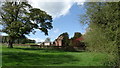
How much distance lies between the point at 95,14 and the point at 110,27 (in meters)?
0.59

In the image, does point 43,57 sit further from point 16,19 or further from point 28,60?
point 16,19

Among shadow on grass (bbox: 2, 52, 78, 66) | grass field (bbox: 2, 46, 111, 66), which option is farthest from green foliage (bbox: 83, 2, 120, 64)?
shadow on grass (bbox: 2, 52, 78, 66)

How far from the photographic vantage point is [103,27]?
3748 mm

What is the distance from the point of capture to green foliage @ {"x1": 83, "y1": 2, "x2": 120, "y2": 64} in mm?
3469

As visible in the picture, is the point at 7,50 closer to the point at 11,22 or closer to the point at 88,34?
the point at 11,22

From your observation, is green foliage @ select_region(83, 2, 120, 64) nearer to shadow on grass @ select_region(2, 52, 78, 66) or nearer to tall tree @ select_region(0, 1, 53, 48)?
shadow on grass @ select_region(2, 52, 78, 66)

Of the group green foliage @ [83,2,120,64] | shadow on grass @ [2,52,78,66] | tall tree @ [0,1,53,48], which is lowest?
shadow on grass @ [2,52,78,66]

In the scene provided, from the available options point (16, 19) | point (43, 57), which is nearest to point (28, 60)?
point (43, 57)

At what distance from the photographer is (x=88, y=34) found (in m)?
3.98

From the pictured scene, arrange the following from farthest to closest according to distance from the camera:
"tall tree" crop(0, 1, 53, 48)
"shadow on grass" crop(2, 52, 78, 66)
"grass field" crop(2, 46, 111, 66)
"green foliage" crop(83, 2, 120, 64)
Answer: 1. "tall tree" crop(0, 1, 53, 48)
2. "grass field" crop(2, 46, 111, 66)
3. "shadow on grass" crop(2, 52, 78, 66)
4. "green foliage" crop(83, 2, 120, 64)

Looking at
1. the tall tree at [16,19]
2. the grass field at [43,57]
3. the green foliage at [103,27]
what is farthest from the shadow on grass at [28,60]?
the tall tree at [16,19]

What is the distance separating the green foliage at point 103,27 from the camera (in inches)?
137

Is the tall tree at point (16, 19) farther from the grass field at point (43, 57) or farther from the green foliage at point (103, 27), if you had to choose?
the green foliage at point (103, 27)

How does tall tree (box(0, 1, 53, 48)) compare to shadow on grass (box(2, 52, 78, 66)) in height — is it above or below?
above
